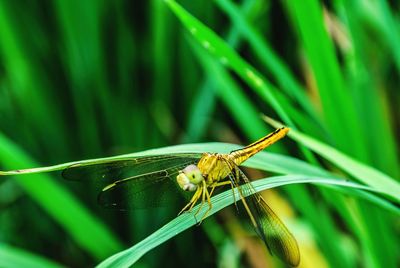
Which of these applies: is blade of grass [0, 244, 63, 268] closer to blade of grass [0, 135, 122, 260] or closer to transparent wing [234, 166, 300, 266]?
blade of grass [0, 135, 122, 260]

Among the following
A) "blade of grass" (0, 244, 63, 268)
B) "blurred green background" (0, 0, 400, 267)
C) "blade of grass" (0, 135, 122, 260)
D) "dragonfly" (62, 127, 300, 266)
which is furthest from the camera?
"blurred green background" (0, 0, 400, 267)

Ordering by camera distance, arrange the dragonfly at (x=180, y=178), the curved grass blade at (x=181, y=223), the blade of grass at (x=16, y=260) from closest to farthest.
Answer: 1. the curved grass blade at (x=181, y=223)
2. the dragonfly at (x=180, y=178)
3. the blade of grass at (x=16, y=260)

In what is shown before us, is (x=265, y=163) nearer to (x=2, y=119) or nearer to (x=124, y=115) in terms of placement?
(x=124, y=115)

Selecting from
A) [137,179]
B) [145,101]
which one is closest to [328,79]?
[137,179]

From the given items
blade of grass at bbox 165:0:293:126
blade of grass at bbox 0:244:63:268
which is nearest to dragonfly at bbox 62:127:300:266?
blade of grass at bbox 165:0:293:126

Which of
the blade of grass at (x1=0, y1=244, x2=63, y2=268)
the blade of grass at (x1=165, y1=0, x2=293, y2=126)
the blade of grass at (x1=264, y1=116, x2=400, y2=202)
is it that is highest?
the blade of grass at (x1=165, y1=0, x2=293, y2=126)

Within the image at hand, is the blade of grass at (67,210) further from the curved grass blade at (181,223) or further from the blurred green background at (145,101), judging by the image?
the curved grass blade at (181,223)

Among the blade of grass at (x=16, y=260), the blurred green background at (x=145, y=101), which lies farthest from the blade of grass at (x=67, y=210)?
the blade of grass at (x=16, y=260)

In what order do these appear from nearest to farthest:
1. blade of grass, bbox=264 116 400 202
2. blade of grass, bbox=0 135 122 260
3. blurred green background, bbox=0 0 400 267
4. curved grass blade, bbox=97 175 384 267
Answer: curved grass blade, bbox=97 175 384 267
blade of grass, bbox=264 116 400 202
blade of grass, bbox=0 135 122 260
blurred green background, bbox=0 0 400 267

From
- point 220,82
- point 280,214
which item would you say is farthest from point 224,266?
point 220,82
